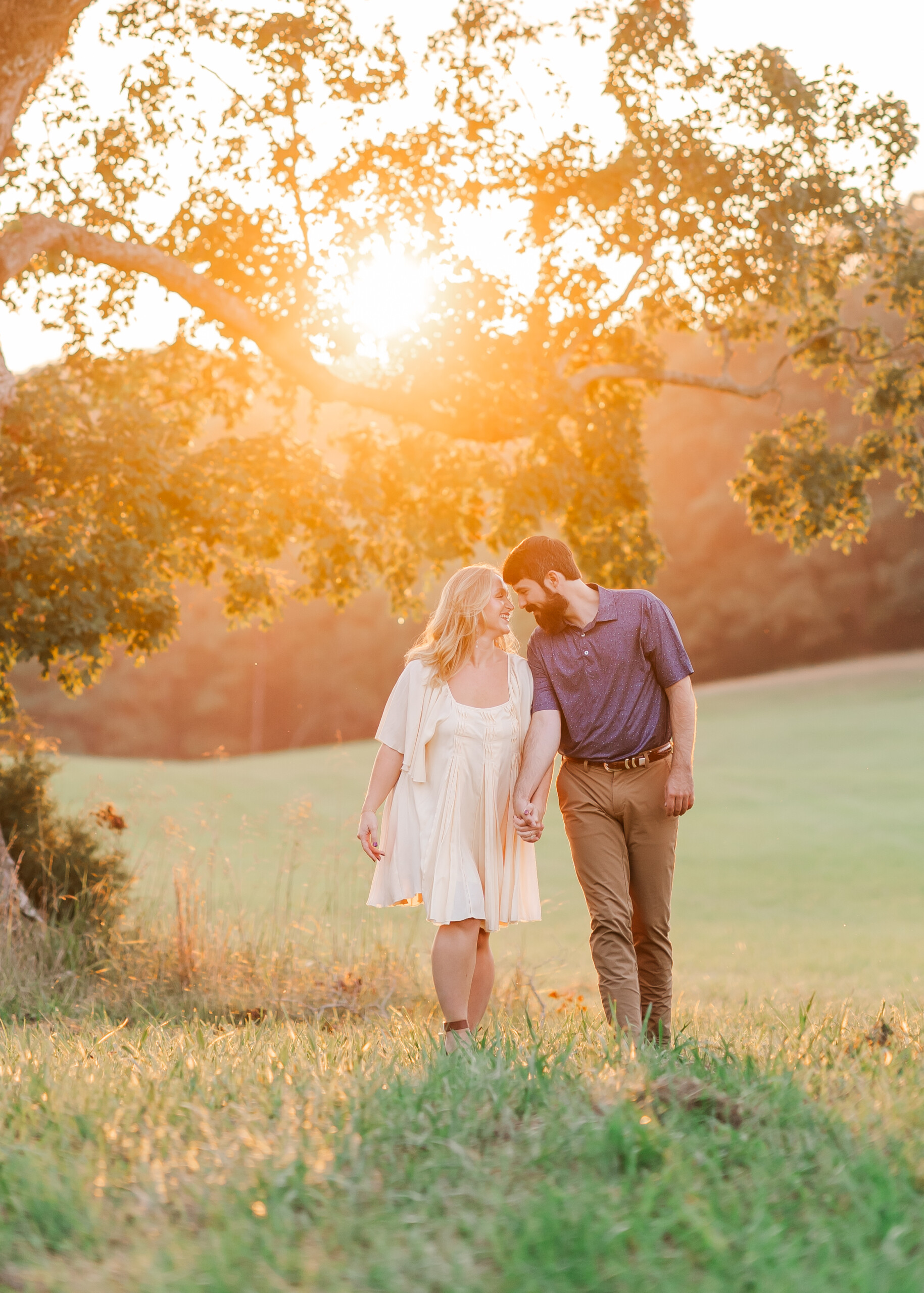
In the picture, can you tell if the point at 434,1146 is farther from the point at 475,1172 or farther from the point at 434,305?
the point at 434,305

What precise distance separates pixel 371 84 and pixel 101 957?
7.75 m

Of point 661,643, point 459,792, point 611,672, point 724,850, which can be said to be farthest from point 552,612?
point 724,850

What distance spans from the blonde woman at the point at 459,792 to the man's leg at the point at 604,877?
208mm

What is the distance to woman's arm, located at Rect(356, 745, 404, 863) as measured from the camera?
5059 millimetres

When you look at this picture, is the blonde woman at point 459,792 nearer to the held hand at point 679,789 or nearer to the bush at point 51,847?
the held hand at point 679,789

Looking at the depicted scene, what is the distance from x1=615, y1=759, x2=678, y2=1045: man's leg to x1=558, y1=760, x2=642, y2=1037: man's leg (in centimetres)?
6

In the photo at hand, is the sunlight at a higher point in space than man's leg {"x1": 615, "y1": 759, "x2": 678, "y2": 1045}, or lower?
higher

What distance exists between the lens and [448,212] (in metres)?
11.2

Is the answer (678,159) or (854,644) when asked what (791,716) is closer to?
(854,644)

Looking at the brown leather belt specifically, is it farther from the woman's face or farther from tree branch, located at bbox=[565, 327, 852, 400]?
tree branch, located at bbox=[565, 327, 852, 400]

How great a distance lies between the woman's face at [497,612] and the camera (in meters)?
5.21

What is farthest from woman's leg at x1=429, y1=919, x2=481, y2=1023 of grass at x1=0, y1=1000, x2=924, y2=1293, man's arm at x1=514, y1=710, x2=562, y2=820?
grass at x1=0, y1=1000, x2=924, y2=1293

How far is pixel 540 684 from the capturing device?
5348 millimetres

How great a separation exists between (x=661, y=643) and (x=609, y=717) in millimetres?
400
